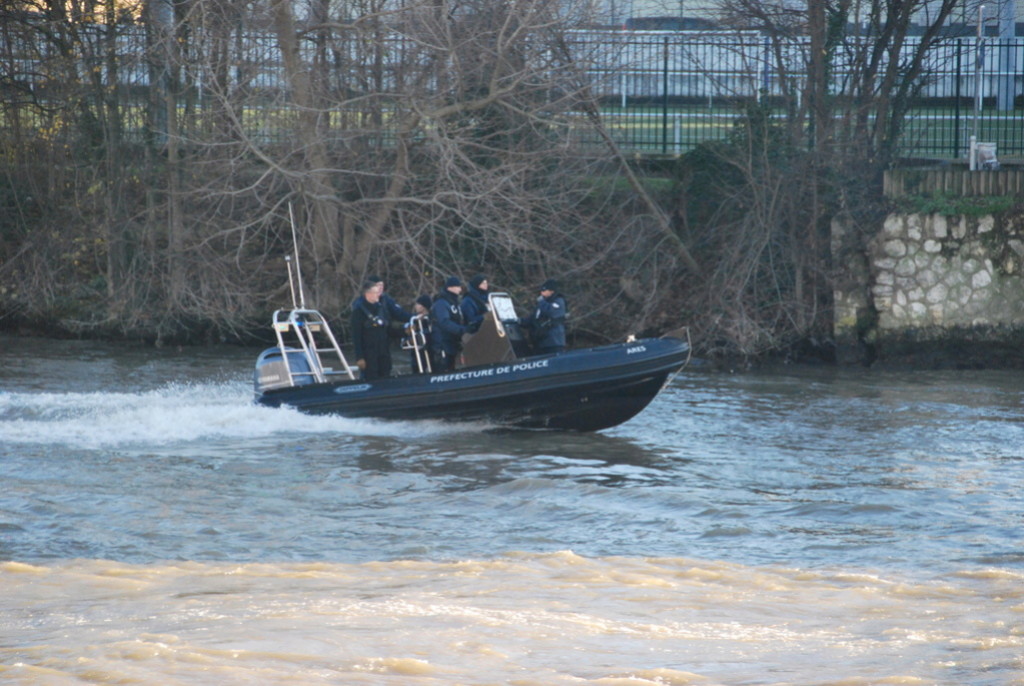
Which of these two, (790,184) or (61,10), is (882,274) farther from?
(61,10)

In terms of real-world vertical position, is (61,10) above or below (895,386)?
above

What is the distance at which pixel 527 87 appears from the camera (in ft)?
60.5

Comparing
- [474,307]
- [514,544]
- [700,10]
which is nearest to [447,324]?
[474,307]

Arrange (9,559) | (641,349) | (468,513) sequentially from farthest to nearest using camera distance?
(641,349) → (468,513) → (9,559)

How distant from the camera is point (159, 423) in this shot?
13609 mm

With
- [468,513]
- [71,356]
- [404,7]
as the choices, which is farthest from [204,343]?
[468,513]

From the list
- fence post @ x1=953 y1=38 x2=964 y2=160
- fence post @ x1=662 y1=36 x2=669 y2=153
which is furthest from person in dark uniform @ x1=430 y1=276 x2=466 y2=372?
fence post @ x1=953 y1=38 x2=964 y2=160

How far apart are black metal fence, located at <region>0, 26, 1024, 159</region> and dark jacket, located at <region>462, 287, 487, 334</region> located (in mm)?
6052

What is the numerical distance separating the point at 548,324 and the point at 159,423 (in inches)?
172

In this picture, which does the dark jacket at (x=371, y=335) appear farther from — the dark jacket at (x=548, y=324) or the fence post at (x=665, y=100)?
the fence post at (x=665, y=100)

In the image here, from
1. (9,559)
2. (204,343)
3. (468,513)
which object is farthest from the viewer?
(204,343)

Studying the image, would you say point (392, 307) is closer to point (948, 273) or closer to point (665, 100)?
point (948, 273)

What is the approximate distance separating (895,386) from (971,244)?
9.29ft

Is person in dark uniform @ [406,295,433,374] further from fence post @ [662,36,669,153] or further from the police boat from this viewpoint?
fence post @ [662,36,669,153]
